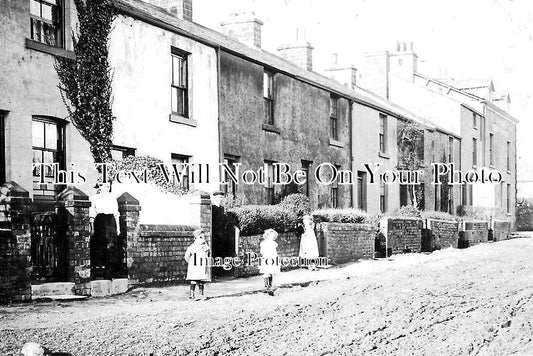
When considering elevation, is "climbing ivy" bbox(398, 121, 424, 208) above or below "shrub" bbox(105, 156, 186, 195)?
above

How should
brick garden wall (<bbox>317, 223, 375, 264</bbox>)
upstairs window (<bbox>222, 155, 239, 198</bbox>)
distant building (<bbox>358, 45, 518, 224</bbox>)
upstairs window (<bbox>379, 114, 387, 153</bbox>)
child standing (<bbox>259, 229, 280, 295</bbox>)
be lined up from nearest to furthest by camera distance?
child standing (<bbox>259, 229, 280, 295</bbox>) < brick garden wall (<bbox>317, 223, 375, 264</bbox>) < upstairs window (<bbox>222, 155, 239, 198</bbox>) < upstairs window (<bbox>379, 114, 387, 153</bbox>) < distant building (<bbox>358, 45, 518, 224</bbox>)

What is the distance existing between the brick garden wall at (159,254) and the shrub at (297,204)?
4.36 meters

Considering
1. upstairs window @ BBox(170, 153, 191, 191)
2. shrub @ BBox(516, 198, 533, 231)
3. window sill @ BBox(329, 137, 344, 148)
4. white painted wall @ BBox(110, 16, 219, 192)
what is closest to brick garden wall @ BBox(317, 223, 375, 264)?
white painted wall @ BBox(110, 16, 219, 192)

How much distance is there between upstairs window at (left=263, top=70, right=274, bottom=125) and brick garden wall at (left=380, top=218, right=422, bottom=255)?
5.03m

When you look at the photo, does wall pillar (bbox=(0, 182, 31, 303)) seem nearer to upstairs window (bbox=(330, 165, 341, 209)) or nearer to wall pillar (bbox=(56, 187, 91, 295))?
wall pillar (bbox=(56, 187, 91, 295))

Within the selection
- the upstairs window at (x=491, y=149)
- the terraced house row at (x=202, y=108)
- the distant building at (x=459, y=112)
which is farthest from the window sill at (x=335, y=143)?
the upstairs window at (x=491, y=149)

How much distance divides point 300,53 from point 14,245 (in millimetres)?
20067

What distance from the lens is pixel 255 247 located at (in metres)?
15.1

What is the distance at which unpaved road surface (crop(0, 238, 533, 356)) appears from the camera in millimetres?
6574

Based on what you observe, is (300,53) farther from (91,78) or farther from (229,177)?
(91,78)

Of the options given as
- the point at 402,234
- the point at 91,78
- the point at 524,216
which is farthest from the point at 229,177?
the point at 524,216

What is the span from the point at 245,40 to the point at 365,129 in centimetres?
676

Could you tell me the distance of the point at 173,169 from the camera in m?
16.5

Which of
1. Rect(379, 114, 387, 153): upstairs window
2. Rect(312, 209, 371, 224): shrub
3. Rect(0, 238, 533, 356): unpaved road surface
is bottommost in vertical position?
Rect(0, 238, 533, 356): unpaved road surface
